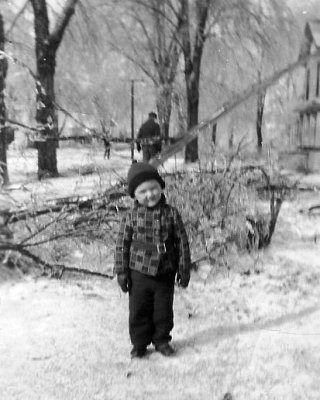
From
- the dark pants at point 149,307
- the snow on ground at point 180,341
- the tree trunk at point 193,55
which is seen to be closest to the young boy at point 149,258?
the dark pants at point 149,307

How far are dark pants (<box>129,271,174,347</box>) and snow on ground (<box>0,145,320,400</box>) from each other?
15cm

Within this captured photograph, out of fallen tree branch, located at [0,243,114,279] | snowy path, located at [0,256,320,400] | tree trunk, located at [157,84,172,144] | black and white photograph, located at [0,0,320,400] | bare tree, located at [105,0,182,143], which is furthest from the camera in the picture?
bare tree, located at [105,0,182,143]

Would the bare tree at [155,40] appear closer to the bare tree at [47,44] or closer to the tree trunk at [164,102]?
the tree trunk at [164,102]

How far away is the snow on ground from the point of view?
10.3ft

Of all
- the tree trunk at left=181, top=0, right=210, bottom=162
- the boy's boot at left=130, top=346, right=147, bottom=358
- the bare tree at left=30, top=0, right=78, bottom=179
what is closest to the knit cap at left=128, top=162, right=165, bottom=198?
the boy's boot at left=130, top=346, right=147, bottom=358

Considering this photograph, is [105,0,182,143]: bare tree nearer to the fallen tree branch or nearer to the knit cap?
the fallen tree branch

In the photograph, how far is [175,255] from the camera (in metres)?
3.63

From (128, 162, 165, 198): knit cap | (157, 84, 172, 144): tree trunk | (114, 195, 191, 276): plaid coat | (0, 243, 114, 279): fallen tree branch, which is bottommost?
(0, 243, 114, 279): fallen tree branch

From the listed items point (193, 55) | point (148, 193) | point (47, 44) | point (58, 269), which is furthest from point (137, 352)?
point (193, 55)

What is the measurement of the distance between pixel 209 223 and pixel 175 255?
98.8 inches

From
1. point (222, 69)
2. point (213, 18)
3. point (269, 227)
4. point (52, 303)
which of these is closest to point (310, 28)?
point (222, 69)

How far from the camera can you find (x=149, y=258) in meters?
3.50

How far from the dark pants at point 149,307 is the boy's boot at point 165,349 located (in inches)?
0.9

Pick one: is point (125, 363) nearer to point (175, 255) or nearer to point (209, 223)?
point (175, 255)
